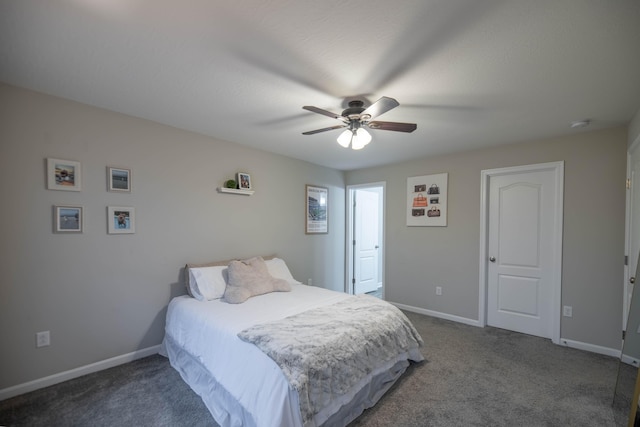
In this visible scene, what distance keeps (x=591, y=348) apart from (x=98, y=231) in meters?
4.98

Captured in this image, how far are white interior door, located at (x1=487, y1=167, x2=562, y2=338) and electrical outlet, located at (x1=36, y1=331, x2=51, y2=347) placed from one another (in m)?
4.60

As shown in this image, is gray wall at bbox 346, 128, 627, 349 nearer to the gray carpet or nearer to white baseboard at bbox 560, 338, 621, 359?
white baseboard at bbox 560, 338, 621, 359

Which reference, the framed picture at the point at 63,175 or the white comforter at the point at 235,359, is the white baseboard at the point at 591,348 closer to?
the white comforter at the point at 235,359

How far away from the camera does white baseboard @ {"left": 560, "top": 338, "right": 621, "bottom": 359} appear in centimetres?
276

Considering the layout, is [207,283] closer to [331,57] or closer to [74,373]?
[74,373]

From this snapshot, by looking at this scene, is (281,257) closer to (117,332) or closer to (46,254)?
(117,332)

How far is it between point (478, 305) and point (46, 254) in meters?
4.56

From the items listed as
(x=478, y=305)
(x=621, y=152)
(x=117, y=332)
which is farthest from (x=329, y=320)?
(x=621, y=152)

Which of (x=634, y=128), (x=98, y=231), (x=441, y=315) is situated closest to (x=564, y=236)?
(x=634, y=128)

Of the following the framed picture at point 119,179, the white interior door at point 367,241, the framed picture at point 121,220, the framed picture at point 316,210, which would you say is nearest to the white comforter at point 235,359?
the framed picture at point 121,220

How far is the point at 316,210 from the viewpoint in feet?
14.9

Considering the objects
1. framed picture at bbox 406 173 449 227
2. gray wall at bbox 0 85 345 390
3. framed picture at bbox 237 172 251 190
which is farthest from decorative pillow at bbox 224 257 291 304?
framed picture at bbox 406 173 449 227

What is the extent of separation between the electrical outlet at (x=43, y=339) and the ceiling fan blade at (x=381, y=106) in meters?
3.04

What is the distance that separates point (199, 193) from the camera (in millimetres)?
3133
